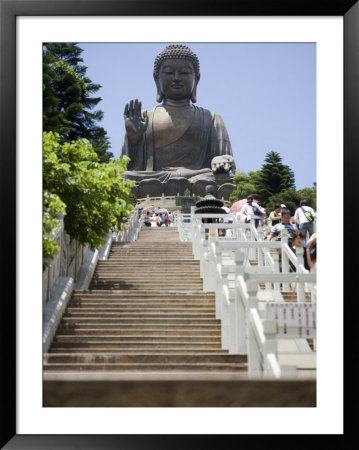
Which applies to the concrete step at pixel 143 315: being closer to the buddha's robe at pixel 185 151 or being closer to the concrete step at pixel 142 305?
the concrete step at pixel 142 305

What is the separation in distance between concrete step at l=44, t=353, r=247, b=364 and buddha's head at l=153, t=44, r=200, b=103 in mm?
30296

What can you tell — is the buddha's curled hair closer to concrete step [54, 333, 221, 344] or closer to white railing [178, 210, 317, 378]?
white railing [178, 210, 317, 378]

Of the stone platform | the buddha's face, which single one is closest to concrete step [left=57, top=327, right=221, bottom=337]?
the stone platform

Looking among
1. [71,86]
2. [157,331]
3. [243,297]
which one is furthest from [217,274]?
[71,86]

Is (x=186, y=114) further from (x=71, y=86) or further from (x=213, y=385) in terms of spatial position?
(x=213, y=385)

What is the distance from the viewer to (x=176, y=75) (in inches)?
1515

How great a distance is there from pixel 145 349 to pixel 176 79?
1239 inches

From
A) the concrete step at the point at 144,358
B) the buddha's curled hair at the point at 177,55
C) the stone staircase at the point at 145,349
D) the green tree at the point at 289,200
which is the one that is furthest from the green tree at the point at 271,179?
the concrete step at the point at 144,358

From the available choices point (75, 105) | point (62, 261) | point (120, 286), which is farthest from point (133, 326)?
point (75, 105)

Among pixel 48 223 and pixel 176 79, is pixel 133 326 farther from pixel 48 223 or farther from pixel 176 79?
pixel 176 79

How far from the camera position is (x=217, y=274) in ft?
31.3

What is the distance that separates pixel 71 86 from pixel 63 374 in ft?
37.1

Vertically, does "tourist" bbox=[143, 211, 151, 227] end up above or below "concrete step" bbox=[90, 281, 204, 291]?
above

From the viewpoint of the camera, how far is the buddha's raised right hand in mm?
37188
